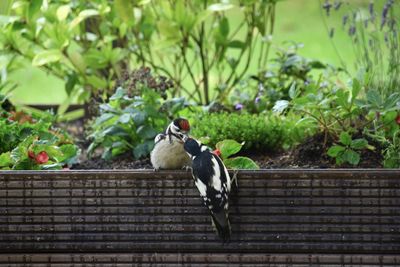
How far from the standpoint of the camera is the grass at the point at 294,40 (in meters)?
8.59

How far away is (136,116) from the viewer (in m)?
3.92

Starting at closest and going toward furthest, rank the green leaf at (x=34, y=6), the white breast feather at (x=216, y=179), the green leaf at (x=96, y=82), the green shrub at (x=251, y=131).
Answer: the white breast feather at (x=216, y=179), the green shrub at (x=251, y=131), the green leaf at (x=34, y=6), the green leaf at (x=96, y=82)

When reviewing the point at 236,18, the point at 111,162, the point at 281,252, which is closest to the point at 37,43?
the point at 111,162

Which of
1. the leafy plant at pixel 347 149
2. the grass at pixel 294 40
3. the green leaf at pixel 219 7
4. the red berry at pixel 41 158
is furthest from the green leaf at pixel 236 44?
the grass at pixel 294 40

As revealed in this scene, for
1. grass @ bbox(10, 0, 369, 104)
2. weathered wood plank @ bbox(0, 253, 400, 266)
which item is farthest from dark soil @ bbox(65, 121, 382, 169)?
grass @ bbox(10, 0, 369, 104)

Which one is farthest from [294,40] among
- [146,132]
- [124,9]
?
[146,132]

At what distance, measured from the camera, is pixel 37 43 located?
448 cm

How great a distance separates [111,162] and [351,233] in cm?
140

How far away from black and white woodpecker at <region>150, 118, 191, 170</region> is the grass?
4.29 meters

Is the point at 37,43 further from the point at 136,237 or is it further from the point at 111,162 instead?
the point at 136,237

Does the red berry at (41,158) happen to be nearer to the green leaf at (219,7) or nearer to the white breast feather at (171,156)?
the white breast feather at (171,156)

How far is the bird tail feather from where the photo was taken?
2.91m

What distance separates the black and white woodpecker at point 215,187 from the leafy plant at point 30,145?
0.63 meters

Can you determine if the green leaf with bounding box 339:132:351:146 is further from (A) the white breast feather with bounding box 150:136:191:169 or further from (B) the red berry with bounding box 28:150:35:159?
(B) the red berry with bounding box 28:150:35:159
